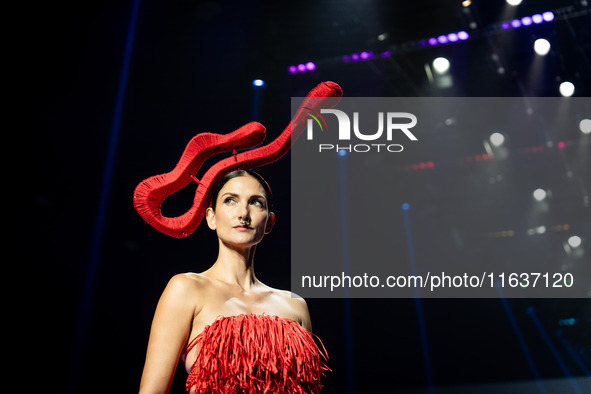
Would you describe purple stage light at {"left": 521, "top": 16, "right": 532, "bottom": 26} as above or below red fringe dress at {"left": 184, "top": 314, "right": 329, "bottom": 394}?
above

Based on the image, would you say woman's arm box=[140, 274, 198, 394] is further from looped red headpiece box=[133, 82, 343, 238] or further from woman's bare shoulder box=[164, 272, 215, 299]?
looped red headpiece box=[133, 82, 343, 238]

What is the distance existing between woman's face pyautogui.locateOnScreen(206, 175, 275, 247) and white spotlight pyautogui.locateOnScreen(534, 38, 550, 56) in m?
2.75

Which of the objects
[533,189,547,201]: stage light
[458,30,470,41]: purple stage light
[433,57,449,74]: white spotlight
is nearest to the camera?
[458,30,470,41]: purple stage light

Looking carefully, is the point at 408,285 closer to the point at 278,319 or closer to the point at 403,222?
the point at 403,222

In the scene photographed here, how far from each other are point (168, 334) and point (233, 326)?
165mm

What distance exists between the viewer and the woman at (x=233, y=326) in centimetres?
133

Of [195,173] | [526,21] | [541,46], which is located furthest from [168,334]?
[541,46]

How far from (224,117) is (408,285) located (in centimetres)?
182

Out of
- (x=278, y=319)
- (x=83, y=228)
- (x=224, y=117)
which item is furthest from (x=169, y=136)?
(x=278, y=319)

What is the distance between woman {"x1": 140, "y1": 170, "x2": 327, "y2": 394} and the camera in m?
1.33

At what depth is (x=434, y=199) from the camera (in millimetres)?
4160

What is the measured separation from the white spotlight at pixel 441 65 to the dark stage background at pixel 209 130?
2.5 inches

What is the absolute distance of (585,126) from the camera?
13.2 feet

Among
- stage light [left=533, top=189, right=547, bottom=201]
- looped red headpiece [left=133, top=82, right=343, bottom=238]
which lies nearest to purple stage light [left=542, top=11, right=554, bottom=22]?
stage light [left=533, top=189, right=547, bottom=201]
